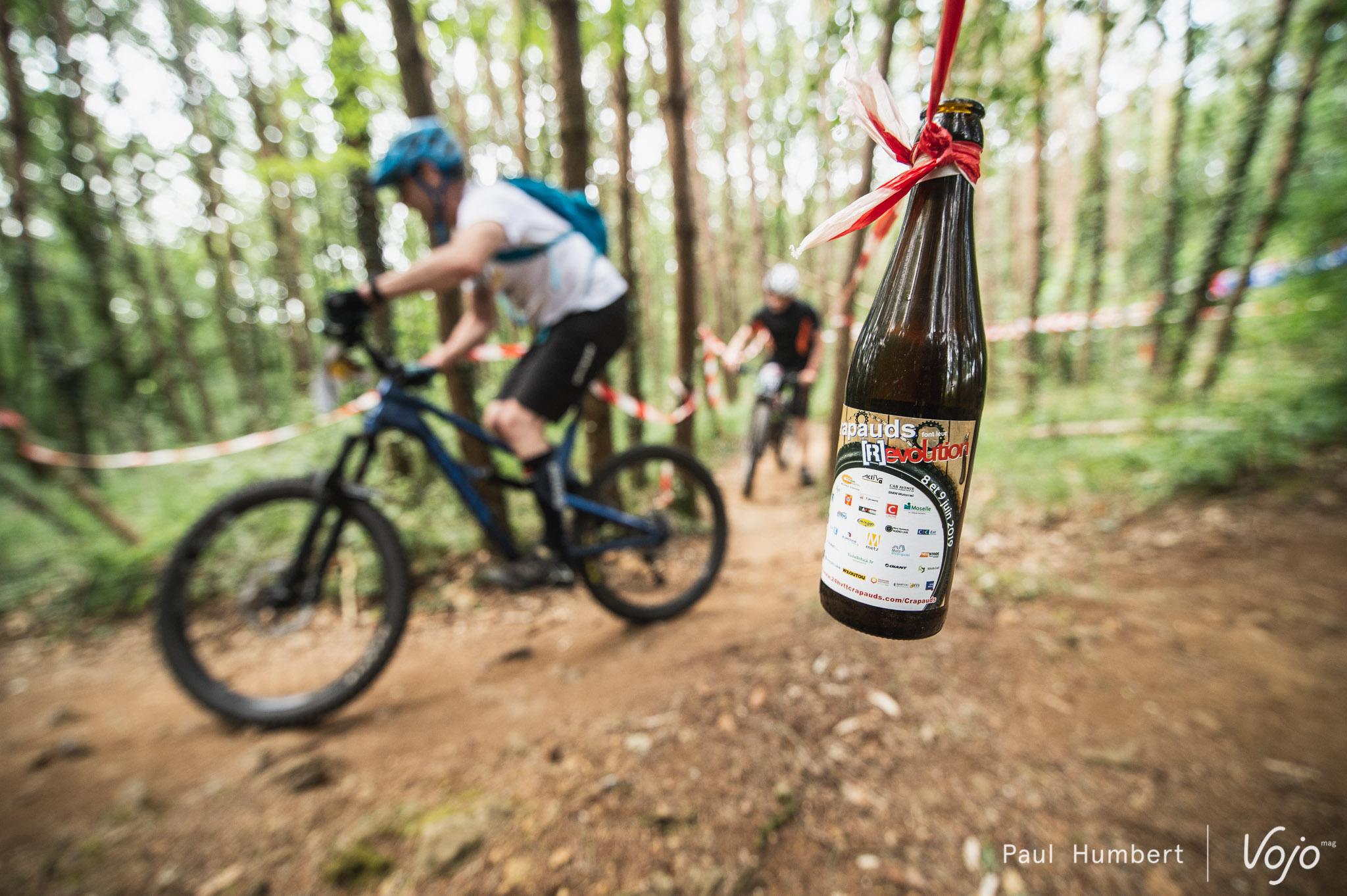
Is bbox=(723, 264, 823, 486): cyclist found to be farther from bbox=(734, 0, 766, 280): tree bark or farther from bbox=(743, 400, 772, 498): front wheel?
bbox=(734, 0, 766, 280): tree bark

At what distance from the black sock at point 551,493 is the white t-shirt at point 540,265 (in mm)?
731

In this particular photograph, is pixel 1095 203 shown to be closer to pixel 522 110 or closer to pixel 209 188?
pixel 522 110

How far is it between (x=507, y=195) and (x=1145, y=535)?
4631 millimetres

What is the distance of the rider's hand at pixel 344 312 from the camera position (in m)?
2.19

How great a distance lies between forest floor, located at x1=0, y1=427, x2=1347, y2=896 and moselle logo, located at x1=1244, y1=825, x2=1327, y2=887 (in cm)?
2

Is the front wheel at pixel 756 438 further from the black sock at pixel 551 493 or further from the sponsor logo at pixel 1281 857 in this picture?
the sponsor logo at pixel 1281 857

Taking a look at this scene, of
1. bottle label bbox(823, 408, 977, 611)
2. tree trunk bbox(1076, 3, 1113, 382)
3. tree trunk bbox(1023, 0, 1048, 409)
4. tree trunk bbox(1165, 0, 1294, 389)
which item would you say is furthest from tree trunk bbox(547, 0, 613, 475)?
tree trunk bbox(1076, 3, 1113, 382)

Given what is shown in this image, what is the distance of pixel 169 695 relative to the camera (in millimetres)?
2723

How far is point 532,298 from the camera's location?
2.66 m

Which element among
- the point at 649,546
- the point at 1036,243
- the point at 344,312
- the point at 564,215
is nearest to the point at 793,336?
the point at 649,546

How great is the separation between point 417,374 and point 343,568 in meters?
1.91

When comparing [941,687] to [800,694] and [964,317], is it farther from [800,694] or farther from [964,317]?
[964,317]

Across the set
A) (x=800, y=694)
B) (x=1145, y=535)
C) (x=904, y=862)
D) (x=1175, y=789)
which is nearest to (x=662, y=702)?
(x=800, y=694)

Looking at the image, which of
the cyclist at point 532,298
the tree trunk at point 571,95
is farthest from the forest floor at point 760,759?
the tree trunk at point 571,95
